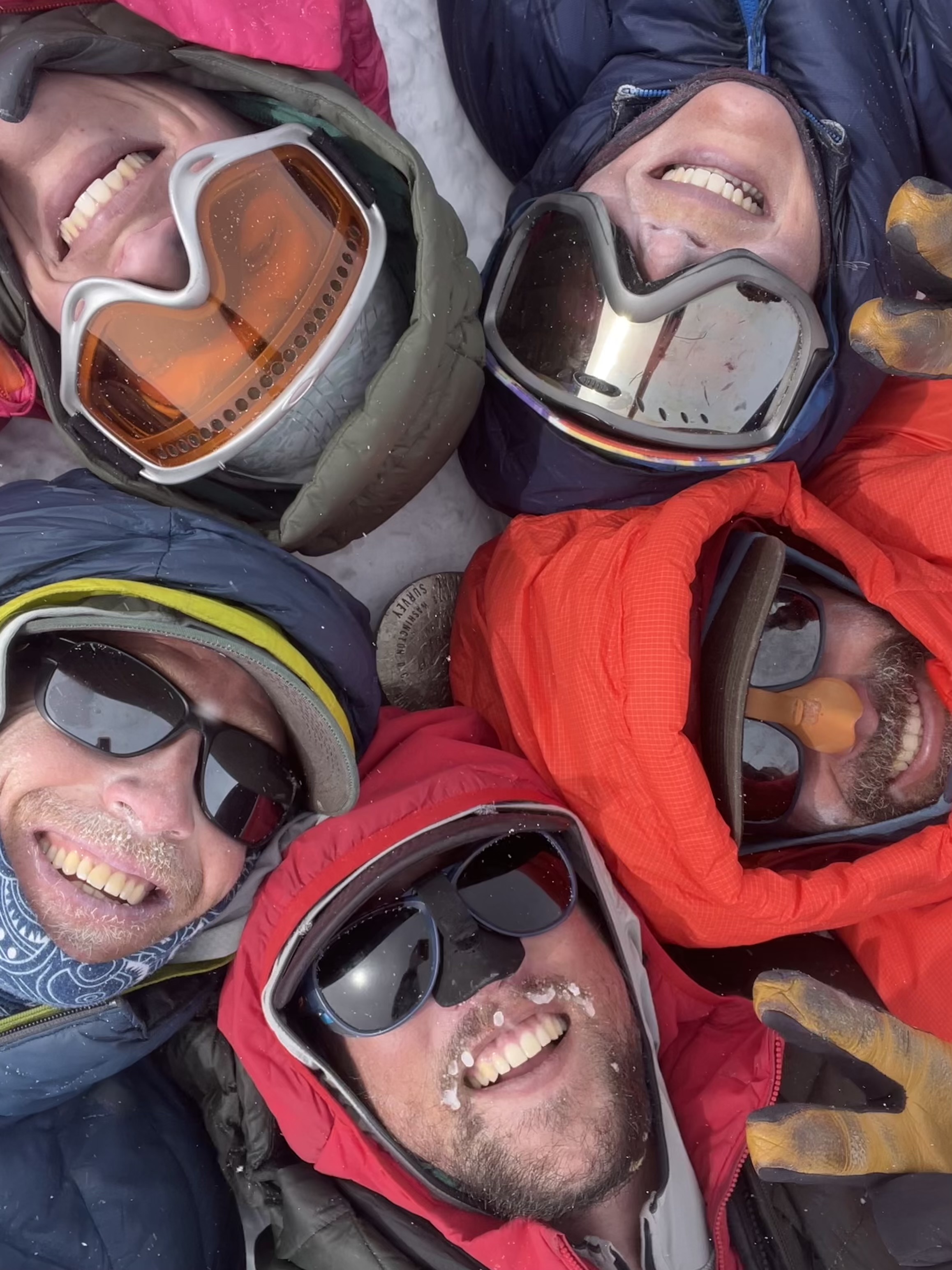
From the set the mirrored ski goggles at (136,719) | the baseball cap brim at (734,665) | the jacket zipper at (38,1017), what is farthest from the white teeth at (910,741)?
the jacket zipper at (38,1017)

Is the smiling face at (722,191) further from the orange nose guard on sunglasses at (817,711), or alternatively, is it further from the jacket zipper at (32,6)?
the jacket zipper at (32,6)

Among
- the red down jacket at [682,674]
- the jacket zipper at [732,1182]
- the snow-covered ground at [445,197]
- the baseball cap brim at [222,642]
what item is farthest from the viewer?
the snow-covered ground at [445,197]

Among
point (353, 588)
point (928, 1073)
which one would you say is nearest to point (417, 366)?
point (353, 588)

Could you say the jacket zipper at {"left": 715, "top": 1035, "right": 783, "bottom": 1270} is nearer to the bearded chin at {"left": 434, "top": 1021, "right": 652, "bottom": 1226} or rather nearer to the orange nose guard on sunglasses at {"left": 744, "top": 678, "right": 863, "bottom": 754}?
the bearded chin at {"left": 434, "top": 1021, "right": 652, "bottom": 1226}

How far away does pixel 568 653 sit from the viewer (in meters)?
1.32

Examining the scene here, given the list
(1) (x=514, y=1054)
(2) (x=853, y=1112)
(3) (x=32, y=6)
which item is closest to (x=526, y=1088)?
(1) (x=514, y=1054)

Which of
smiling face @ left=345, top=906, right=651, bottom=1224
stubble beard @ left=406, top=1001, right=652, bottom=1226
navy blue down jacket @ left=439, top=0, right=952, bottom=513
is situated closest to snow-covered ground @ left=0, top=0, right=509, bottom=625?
navy blue down jacket @ left=439, top=0, right=952, bottom=513

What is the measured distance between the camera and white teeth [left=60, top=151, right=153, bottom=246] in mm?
1199

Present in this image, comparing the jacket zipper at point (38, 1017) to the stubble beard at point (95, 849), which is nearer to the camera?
the stubble beard at point (95, 849)

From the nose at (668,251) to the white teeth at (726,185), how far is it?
0.08 meters

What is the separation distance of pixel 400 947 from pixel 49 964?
0.43 meters

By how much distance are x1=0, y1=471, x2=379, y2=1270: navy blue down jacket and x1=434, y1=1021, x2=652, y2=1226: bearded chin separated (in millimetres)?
418

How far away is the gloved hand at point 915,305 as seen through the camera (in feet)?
4.20

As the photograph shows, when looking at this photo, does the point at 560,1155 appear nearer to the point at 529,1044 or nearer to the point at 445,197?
the point at 529,1044
